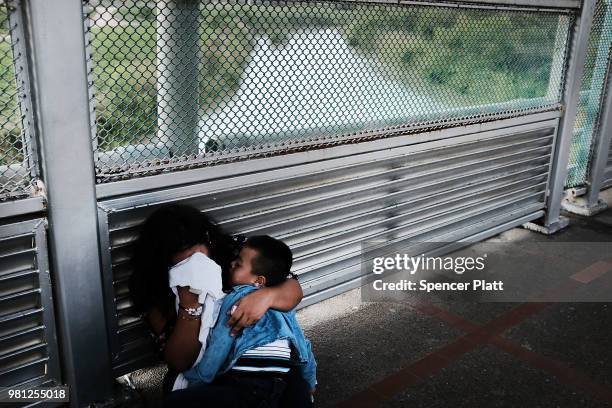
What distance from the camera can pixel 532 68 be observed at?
4.61 metres

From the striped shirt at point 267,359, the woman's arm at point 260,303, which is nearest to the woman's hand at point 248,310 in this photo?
the woman's arm at point 260,303

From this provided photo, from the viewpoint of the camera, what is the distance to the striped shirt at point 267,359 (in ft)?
A: 7.68

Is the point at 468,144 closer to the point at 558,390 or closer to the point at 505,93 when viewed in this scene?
the point at 505,93

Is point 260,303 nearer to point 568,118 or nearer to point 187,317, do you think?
point 187,317

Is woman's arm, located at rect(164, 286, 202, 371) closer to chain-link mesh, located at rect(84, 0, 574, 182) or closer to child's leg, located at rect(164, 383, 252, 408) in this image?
child's leg, located at rect(164, 383, 252, 408)

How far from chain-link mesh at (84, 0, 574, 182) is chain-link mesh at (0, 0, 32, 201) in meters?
0.30

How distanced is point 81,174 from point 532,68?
12.1 feet

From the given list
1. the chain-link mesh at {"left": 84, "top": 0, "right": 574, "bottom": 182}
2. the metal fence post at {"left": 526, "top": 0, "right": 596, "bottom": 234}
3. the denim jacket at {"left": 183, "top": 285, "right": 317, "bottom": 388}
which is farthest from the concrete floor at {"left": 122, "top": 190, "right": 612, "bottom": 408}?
the metal fence post at {"left": 526, "top": 0, "right": 596, "bottom": 234}

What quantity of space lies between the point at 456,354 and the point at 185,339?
1792mm


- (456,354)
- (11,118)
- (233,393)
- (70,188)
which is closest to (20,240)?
(70,188)

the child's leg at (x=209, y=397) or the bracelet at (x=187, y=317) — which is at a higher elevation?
the bracelet at (x=187, y=317)

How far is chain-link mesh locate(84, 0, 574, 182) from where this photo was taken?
2.58 m

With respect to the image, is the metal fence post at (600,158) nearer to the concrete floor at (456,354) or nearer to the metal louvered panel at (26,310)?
the concrete floor at (456,354)

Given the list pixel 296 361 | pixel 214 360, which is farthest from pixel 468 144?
pixel 214 360
